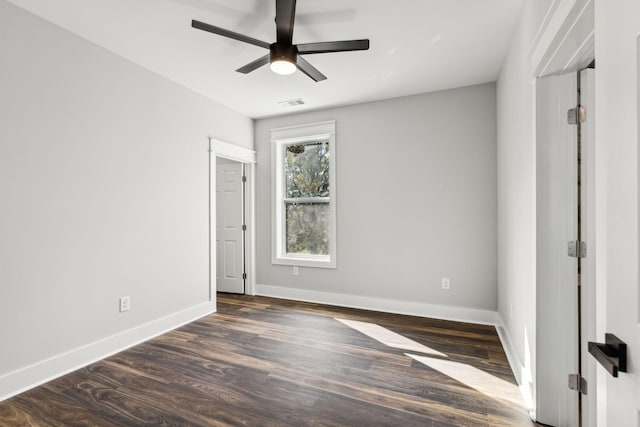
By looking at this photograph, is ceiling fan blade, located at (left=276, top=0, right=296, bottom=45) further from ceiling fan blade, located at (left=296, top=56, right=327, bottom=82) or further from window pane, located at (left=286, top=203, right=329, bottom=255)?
window pane, located at (left=286, top=203, right=329, bottom=255)

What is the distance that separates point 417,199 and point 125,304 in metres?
3.25

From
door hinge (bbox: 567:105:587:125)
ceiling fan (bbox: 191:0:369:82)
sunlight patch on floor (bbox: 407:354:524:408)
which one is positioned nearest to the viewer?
door hinge (bbox: 567:105:587:125)

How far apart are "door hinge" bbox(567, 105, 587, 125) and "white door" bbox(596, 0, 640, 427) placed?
107 cm

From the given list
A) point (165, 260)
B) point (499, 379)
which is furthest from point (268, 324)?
point (499, 379)

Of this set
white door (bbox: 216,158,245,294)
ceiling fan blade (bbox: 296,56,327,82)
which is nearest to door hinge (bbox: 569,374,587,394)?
ceiling fan blade (bbox: 296,56,327,82)

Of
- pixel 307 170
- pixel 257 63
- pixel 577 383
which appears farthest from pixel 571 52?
pixel 307 170

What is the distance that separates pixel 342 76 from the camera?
3311mm

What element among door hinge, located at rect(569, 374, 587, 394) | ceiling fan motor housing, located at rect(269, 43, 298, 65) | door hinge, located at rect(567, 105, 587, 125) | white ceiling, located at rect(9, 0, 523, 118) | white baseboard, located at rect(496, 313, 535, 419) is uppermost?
white ceiling, located at rect(9, 0, 523, 118)

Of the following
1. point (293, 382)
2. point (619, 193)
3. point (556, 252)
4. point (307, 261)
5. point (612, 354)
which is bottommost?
point (293, 382)

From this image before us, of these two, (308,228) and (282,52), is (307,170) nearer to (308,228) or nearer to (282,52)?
(308,228)

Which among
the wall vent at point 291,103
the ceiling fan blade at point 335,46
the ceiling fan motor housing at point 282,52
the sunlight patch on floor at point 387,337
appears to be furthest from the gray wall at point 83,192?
the sunlight patch on floor at point 387,337

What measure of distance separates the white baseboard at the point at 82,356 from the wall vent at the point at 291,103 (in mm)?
2752

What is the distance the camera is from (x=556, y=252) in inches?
70.7

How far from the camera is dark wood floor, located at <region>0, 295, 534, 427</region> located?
1.93 m
